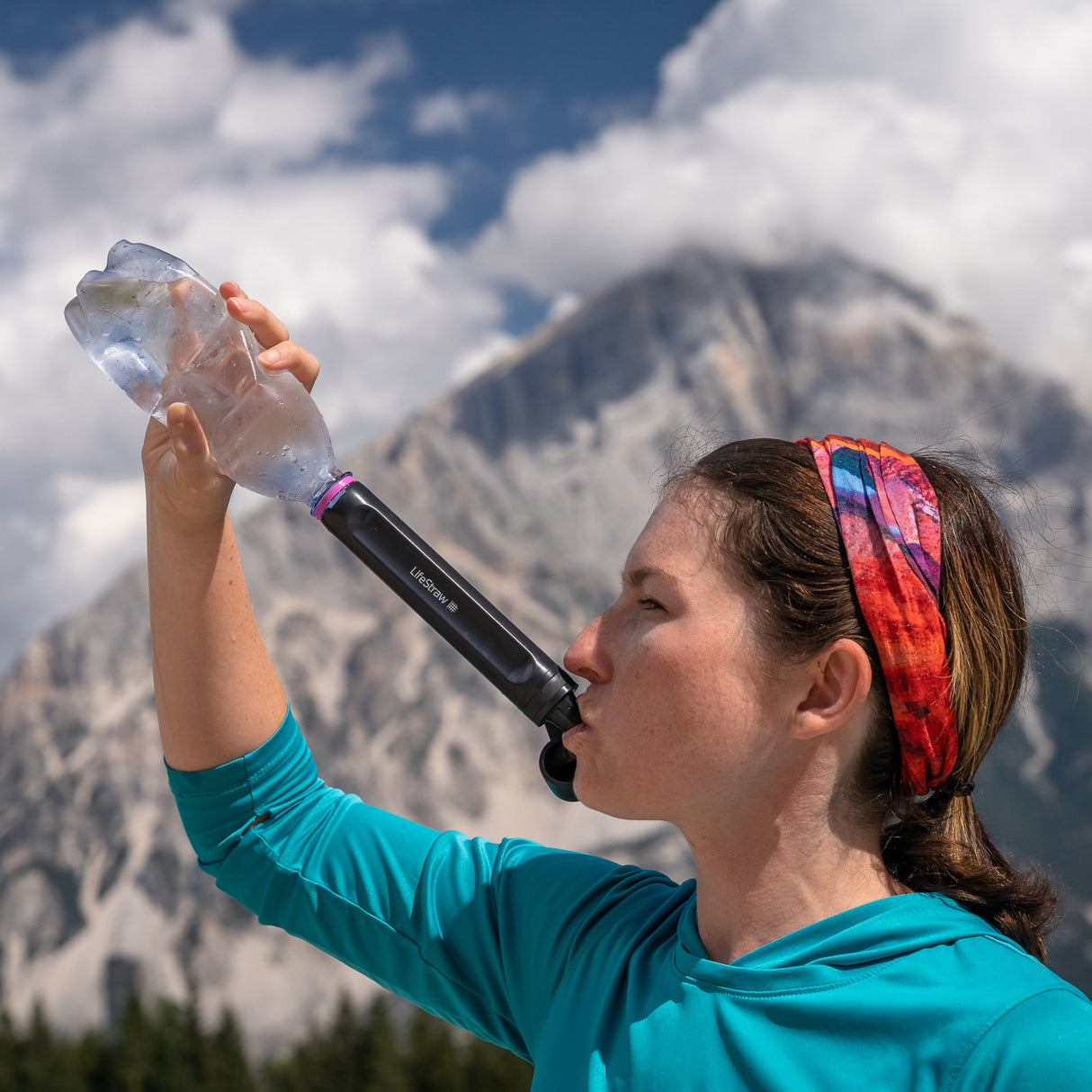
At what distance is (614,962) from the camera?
7.34ft

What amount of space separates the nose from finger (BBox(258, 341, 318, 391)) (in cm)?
93

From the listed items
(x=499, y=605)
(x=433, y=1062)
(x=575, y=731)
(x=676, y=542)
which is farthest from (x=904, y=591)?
(x=499, y=605)

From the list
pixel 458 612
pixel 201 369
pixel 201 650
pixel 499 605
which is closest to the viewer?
pixel 458 612

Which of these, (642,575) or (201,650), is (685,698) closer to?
(642,575)

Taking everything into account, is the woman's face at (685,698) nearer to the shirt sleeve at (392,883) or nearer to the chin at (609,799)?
the chin at (609,799)

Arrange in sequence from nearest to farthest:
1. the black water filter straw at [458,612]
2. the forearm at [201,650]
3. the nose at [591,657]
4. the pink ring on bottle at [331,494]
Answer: the nose at [591,657]
the black water filter straw at [458,612]
the pink ring on bottle at [331,494]
the forearm at [201,650]

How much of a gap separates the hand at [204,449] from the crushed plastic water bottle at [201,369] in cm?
8

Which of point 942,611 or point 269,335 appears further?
point 269,335

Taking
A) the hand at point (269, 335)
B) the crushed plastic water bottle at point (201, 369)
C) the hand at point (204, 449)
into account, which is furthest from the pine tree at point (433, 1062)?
the hand at point (269, 335)

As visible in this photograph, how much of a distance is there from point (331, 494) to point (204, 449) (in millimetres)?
313

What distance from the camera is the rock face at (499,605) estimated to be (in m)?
104

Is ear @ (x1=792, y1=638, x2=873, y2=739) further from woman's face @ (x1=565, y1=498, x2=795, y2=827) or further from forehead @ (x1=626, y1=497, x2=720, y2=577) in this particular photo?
forehead @ (x1=626, y1=497, x2=720, y2=577)

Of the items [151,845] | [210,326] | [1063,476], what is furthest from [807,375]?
[210,326]

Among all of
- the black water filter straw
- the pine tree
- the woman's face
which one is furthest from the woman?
the pine tree
